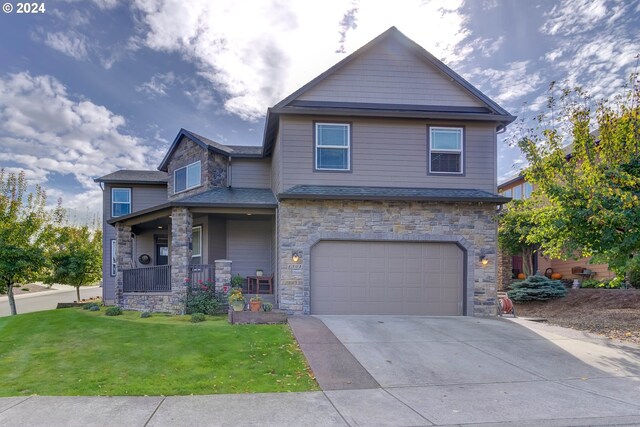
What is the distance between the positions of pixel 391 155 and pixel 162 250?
12.2 meters

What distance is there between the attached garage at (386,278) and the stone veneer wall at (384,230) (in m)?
0.27

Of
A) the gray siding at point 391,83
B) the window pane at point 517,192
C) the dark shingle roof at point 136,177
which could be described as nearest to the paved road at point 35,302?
the dark shingle roof at point 136,177

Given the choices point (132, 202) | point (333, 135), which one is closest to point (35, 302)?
point (132, 202)

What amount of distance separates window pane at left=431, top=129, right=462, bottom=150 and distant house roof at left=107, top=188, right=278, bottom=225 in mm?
5464

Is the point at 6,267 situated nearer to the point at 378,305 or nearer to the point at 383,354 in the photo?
the point at 378,305

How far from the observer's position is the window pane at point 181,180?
1532cm

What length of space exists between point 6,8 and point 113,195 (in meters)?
9.12

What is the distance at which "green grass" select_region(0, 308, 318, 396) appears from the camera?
5539 mm

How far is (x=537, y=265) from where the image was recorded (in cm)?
2242

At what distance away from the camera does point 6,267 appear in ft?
46.6

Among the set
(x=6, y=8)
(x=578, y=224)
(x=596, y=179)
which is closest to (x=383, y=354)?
(x=578, y=224)

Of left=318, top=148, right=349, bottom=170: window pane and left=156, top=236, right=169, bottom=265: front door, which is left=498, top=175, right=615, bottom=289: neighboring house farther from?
left=156, top=236, right=169, bottom=265: front door

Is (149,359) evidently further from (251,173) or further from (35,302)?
(35,302)

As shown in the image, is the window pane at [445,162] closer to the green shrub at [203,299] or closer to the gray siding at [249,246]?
the gray siding at [249,246]
